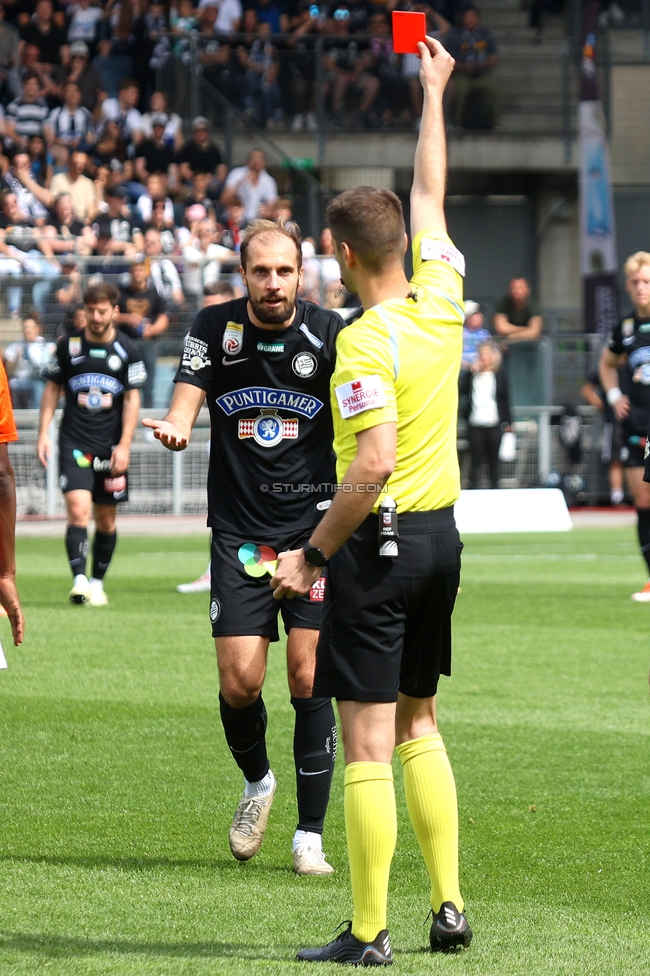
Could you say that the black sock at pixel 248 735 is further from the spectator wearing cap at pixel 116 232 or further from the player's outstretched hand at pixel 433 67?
the spectator wearing cap at pixel 116 232

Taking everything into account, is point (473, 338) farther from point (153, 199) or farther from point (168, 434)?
point (168, 434)

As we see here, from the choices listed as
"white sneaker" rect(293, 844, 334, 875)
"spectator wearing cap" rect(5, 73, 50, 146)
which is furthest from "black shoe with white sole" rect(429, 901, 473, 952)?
"spectator wearing cap" rect(5, 73, 50, 146)

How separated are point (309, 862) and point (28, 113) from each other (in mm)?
20659

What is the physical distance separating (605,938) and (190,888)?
1375 mm

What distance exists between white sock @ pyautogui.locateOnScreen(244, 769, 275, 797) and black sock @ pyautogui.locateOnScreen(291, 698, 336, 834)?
14 centimetres

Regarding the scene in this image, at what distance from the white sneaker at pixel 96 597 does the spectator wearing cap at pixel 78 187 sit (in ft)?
36.1

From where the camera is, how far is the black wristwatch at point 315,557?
13.1 ft

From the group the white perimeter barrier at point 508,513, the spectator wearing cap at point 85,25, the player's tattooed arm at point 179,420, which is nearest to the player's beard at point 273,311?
the player's tattooed arm at point 179,420

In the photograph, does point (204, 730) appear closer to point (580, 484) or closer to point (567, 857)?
point (567, 857)

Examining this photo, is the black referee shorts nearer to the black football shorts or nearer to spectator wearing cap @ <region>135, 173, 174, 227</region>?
the black football shorts

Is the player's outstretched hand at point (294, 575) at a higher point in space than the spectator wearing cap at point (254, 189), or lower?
lower

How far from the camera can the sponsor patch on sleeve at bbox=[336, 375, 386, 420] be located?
3965 millimetres

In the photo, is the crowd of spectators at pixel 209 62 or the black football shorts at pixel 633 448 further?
the crowd of spectators at pixel 209 62

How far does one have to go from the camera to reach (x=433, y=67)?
484cm
